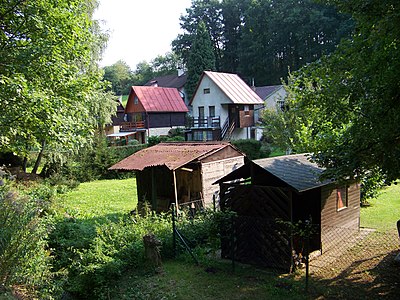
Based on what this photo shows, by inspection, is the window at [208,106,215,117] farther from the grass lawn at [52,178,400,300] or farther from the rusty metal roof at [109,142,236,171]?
the grass lawn at [52,178,400,300]

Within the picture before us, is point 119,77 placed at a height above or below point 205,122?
above

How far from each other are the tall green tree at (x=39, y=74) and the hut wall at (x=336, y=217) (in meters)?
8.30

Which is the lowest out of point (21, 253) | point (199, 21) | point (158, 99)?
point (21, 253)

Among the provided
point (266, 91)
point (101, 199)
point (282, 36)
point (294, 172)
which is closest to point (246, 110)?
point (266, 91)

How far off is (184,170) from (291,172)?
6.64m

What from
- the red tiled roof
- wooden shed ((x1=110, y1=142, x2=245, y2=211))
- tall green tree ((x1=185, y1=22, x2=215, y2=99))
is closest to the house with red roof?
the red tiled roof

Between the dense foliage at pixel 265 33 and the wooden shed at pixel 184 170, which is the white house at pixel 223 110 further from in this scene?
the wooden shed at pixel 184 170

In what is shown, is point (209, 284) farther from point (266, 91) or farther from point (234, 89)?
point (266, 91)

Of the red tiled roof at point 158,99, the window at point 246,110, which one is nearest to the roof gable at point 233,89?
the window at point 246,110

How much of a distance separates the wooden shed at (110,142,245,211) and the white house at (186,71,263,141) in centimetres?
2357

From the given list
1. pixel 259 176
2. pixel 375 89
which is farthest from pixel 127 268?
pixel 375 89

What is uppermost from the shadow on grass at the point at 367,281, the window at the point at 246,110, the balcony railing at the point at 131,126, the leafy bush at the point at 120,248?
the window at the point at 246,110

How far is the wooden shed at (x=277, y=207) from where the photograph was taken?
930 cm

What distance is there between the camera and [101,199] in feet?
68.2
